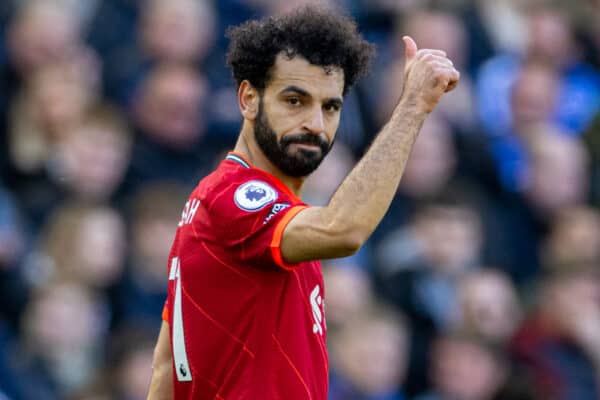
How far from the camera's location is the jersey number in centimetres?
444

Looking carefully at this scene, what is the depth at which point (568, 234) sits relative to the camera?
936cm

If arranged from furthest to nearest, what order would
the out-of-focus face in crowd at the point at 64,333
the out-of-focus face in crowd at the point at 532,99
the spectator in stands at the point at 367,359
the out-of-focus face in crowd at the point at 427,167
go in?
the out-of-focus face in crowd at the point at 532,99 < the out-of-focus face in crowd at the point at 427,167 < the spectator in stands at the point at 367,359 < the out-of-focus face in crowd at the point at 64,333

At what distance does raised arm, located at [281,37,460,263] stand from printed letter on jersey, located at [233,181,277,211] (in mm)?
148

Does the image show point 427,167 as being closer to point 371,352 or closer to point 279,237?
point 371,352

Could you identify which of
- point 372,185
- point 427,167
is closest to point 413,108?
point 372,185

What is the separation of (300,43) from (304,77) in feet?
0.44

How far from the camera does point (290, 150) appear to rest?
14.1 ft

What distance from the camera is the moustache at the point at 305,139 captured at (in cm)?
429

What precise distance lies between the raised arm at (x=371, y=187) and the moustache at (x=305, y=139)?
329mm

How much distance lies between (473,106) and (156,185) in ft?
9.80

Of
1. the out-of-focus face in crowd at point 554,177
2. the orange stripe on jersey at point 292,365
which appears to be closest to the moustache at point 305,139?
the orange stripe on jersey at point 292,365

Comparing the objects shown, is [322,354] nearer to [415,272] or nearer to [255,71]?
[255,71]

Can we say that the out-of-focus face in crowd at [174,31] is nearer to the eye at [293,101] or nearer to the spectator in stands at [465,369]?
the spectator in stands at [465,369]

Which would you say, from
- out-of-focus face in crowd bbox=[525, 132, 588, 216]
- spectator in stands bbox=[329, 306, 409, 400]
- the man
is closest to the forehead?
the man
